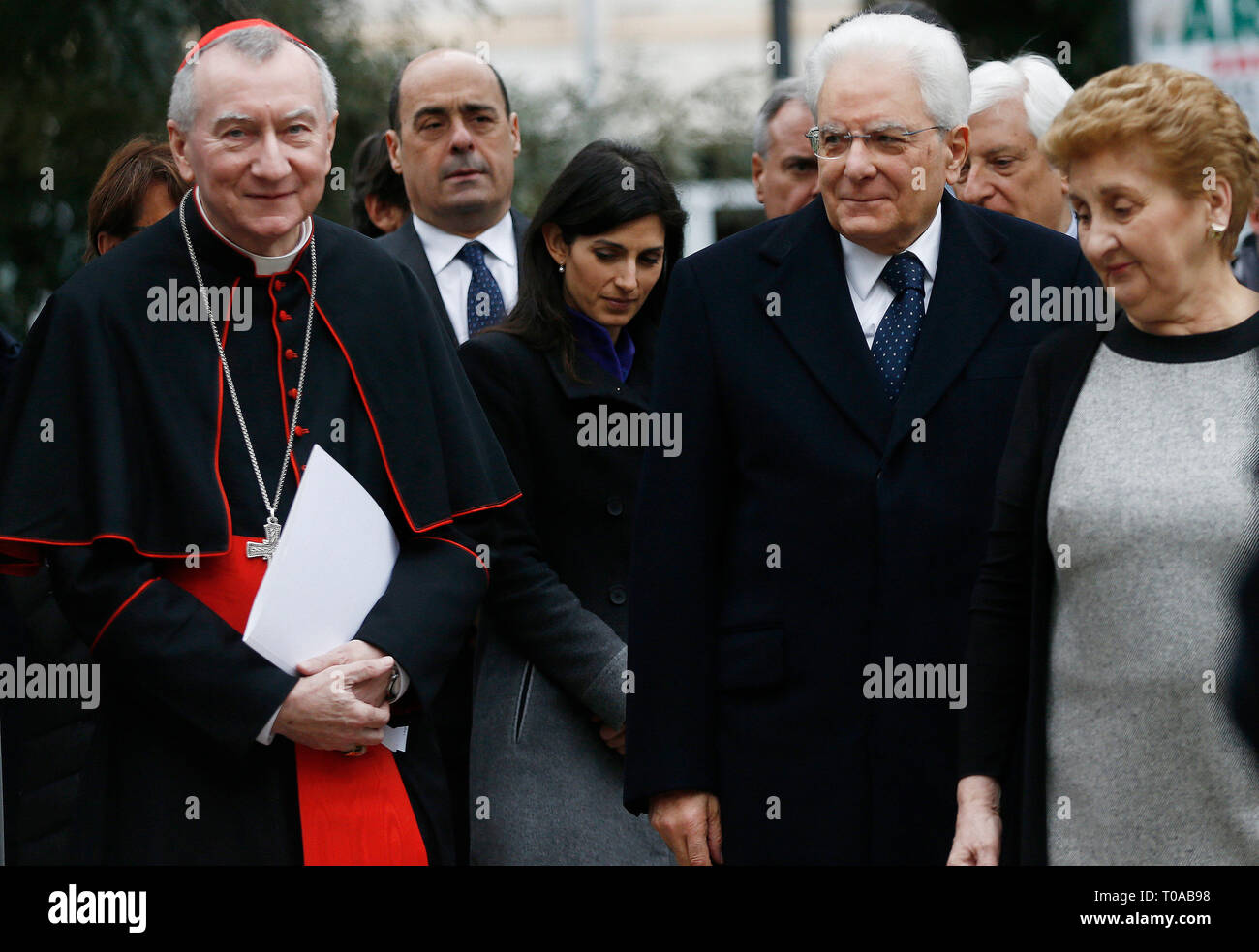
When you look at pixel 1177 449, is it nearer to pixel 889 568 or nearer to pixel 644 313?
pixel 889 568

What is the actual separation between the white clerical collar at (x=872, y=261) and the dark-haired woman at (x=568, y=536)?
1.00 meters

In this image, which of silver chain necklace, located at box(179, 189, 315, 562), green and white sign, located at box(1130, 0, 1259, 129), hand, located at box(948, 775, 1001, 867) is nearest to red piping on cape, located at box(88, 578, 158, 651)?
silver chain necklace, located at box(179, 189, 315, 562)

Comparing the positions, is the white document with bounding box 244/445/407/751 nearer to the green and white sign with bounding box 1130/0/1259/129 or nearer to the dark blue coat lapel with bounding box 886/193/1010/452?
the dark blue coat lapel with bounding box 886/193/1010/452

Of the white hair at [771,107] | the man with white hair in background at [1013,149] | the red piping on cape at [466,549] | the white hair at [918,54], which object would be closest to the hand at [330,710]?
the red piping on cape at [466,549]

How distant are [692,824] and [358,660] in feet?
2.43

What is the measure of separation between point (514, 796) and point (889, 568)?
4.54ft

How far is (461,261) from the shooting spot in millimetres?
5590

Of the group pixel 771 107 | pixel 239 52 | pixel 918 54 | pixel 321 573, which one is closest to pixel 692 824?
pixel 321 573

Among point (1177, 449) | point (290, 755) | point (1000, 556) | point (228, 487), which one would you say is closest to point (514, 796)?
point (290, 755)

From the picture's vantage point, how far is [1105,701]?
10.4 feet

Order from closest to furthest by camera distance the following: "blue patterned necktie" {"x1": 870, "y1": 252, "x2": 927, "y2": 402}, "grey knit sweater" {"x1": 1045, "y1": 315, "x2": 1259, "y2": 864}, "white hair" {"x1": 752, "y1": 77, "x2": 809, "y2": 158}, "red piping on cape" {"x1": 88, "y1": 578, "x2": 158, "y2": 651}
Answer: "grey knit sweater" {"x1": 1045, "y1": 315, "x2": 1259, "y2": 864} → "red piping on cape" {"x1": 88, "y1": 578, "x2": 158, "y2": 651} → "blue patterned necktie" {"x1": 870, "y1": 252, "x2": 927, "y2": 402} → "white hair" {"x1": 752, "y1": 77, "x2": 809, "y2": 158}

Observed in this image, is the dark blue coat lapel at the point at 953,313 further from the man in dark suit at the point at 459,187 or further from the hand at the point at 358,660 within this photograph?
the man in dark suit at the point at 459,187

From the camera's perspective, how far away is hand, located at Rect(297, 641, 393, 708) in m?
3.55

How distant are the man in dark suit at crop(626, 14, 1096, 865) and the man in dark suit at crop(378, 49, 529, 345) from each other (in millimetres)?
1789
